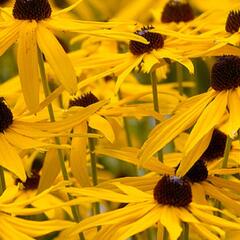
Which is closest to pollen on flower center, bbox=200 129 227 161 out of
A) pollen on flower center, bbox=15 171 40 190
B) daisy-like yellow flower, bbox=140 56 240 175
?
daisy-like yellow flower, bbox=140 56 240 175

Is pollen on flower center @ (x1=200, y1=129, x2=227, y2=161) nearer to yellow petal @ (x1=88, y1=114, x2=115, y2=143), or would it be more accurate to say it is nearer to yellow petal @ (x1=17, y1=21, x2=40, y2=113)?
yellow petal @ (x1=88, y1=114, x2=115, y2=143)

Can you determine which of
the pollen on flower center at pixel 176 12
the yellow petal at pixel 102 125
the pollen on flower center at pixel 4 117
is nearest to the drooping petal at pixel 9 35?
the pollen on flower center at pixel 4 117

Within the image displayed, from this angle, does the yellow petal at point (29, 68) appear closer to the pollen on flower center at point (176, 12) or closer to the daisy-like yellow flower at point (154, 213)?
the daisy-like yellow flower at point (154, 213)

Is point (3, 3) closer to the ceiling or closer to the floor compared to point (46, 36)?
closer to the ceiling

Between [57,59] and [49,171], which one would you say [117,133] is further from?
[57,59]

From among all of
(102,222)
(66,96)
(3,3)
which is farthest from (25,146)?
(3,3)

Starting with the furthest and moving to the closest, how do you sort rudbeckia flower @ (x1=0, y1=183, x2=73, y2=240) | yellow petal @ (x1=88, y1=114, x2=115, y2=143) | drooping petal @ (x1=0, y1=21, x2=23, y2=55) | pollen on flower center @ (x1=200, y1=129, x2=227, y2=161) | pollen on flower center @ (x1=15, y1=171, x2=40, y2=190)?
1. pollen on flower center @ (x1=15, y1=171, x2=40, y2=190)
2. pollen on flower center @ (x1=200, y1=129, x2=227, y2=161)
3. yellow petal @ (x1=88, y1=114, x2=115, y2=143)
4. drooping petal @ (x1=0, y1=21, x2=23, y2=55)
5. rudbeckia flower @ (x1=0, y1=183, x2=73, y2=240)

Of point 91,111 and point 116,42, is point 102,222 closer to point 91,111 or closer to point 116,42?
point 91,111
